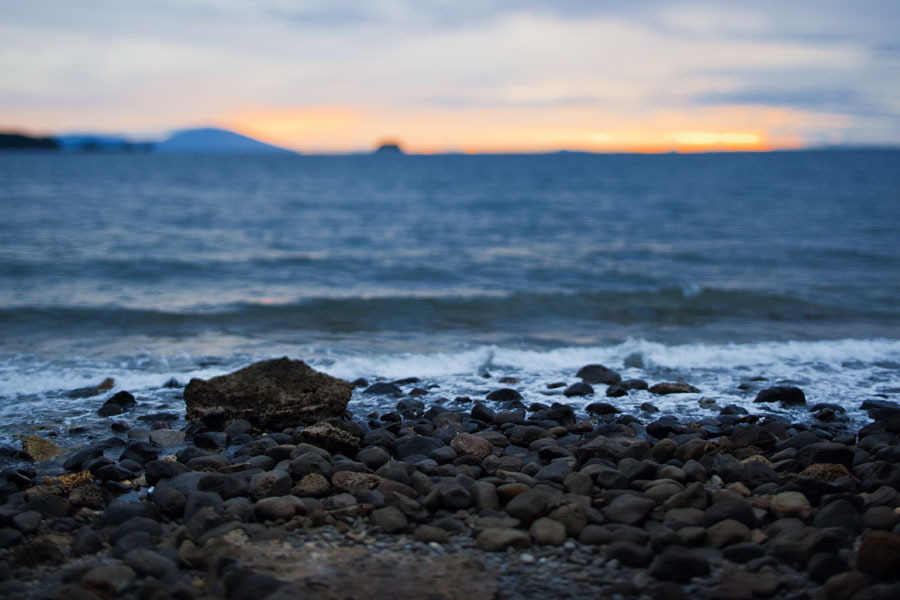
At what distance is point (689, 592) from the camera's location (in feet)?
13.3

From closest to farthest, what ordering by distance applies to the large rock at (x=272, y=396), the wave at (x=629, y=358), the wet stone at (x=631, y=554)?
the wet stone at (x=631, y=554), the large rock at (x=272, y=396), the wave at (x=629, y=358)

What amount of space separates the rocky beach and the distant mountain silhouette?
18326cm

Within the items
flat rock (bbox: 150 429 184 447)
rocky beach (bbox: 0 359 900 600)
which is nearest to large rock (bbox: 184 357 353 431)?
rocky beach (bbox: 0 359 900 600)

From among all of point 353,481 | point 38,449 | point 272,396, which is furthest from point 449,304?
point 353,481

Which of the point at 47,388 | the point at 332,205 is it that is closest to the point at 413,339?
the point at 47,388

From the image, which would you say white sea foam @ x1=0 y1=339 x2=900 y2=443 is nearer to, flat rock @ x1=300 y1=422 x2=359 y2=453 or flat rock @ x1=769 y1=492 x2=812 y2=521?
flat rock @ x1=300 y1=422 x2=359 y2=453

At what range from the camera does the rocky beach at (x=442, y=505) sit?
13.5 ft

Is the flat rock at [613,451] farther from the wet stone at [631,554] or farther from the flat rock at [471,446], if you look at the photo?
the wet stone at [631,554]

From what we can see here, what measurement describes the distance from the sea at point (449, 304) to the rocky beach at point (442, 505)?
934mm

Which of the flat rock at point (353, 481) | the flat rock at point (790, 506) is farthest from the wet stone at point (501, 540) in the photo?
the flat rock at point (790, 506)

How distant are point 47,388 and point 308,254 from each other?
13.2 metres

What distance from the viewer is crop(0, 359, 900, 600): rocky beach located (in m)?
4.10

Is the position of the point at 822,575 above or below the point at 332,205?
below

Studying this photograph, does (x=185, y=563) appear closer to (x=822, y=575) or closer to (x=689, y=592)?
(x=689, y=592)
